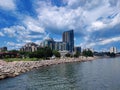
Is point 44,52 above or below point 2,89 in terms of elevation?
above

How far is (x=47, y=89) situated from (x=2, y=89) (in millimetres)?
8396

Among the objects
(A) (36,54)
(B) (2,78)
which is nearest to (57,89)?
(B) (2,78)

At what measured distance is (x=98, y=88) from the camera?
35.5 m

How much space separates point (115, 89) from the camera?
34.3 m

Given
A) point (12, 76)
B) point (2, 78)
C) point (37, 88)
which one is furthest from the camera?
point (12, 76)

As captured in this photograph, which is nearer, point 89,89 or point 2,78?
point 89,89

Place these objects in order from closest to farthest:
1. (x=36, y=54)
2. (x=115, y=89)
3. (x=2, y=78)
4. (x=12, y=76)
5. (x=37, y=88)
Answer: (x=115, y=89) → (x=37, y=88) → (x=2, y=78) → (x=12, y=76) → (x=36, y=54)

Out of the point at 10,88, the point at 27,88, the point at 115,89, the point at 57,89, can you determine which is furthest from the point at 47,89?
the point at 115,89

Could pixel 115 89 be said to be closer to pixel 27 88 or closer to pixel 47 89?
pixel 47 89

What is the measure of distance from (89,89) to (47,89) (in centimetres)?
752

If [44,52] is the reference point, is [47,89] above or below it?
below

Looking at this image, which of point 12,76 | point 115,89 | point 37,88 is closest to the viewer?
point 115,89

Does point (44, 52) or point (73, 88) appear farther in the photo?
point (44, 52)

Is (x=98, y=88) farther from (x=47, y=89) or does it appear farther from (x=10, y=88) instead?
(x=10, y=88)
